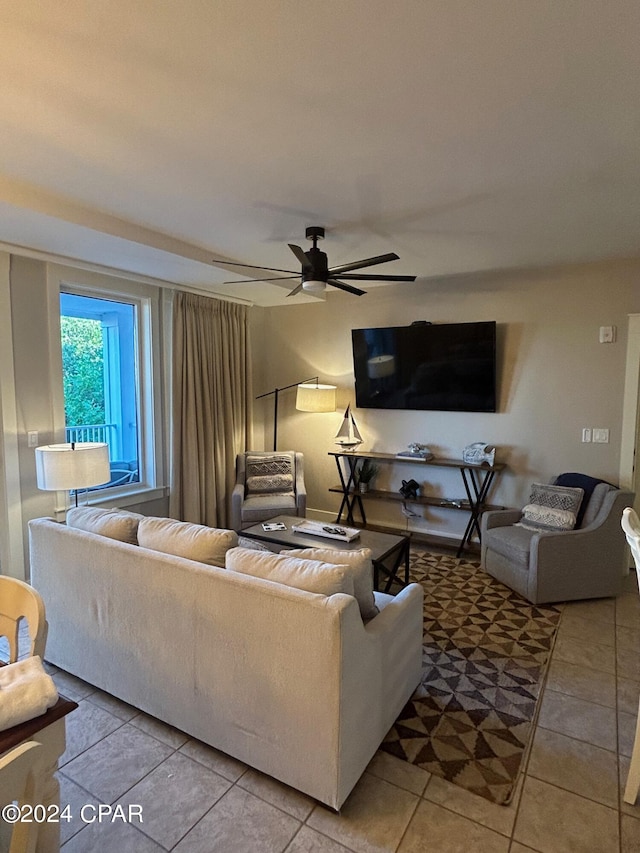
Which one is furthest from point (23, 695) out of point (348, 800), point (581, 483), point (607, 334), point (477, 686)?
point (607, 334)

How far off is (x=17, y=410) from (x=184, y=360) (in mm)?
1548

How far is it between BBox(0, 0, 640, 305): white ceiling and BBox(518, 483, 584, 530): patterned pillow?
6.17 ft

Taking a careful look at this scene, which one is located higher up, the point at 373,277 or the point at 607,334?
the point at 373,277

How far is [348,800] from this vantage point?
1803mm

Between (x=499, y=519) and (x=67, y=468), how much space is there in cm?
327

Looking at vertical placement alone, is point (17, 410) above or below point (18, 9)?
below

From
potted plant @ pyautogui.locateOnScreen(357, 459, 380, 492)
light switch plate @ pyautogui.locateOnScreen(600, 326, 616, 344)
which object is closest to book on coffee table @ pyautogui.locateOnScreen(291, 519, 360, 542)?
potted plant @ pyautogui.locateOnScreen(357, 459, 380, 492)

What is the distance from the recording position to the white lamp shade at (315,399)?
4965 mm

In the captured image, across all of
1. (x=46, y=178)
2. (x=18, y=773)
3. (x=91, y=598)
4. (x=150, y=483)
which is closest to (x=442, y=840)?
(x=18, y=773)

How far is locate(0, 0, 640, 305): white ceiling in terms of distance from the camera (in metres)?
1.41

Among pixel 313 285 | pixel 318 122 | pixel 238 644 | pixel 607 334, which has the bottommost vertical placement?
pixel 238 644

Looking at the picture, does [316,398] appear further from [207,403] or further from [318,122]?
[318,122]

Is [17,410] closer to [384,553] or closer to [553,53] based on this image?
[384,553]

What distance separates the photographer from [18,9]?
137cm
